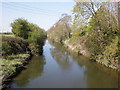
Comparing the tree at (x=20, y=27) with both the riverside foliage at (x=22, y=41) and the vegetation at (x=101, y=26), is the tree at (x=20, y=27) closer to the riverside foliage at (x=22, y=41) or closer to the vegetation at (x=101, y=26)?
the riverside foliage at (x=22, y=41)

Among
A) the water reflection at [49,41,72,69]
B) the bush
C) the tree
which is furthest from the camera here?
the tree

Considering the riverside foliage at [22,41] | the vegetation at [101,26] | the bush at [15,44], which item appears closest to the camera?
the vegetation at [101,26]

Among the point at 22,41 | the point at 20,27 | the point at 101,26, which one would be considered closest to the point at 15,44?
the point at 22,41

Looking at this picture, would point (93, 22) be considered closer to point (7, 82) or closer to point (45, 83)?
point (45, 83)

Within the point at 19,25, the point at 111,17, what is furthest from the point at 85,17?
the point at 19,25

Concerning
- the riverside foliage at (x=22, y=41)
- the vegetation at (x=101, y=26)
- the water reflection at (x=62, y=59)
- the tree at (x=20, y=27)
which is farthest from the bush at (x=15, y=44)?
the vegetation at (x=101, y=26)

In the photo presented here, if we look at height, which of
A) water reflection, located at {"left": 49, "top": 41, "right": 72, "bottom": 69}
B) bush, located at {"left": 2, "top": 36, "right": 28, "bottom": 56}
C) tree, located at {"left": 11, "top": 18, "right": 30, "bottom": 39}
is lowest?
water reflection, located at {"left": 49, "top": 41, "right": 72, "bottom": 69}

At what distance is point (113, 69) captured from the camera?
34.4 feet

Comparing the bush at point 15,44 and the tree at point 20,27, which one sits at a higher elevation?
the tree at point 20,27

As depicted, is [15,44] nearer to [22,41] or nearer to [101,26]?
[22,41]

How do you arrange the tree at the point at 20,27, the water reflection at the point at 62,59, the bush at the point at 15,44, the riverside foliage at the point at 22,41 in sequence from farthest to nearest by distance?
the tree at the point at 20,27 → the riverside foliage at the point at 22,41 → the bush at the point at 15,44 → the water reflection at the point at 62,59

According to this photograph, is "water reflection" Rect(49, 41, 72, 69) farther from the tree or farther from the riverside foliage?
the tree

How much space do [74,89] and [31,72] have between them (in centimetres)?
453

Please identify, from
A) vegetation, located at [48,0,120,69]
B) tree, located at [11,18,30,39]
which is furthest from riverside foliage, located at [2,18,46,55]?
vegetation, located at [48,0,120,69]
